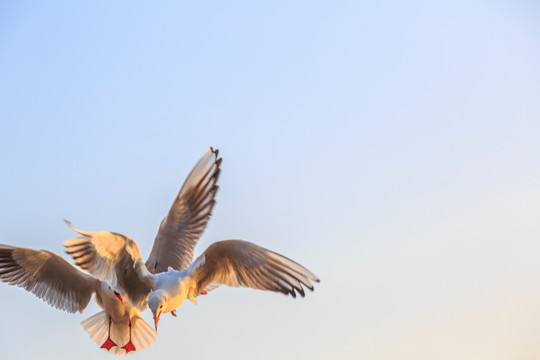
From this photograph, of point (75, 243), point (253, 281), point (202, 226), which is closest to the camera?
point (75, 243)

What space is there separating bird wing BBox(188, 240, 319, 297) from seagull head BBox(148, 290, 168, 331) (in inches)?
15.8

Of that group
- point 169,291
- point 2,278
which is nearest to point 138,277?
point 169,291

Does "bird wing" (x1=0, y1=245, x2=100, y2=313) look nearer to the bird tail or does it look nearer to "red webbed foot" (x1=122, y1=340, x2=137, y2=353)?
the bird tail

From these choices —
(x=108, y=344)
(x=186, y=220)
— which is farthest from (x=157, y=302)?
(x=108, y=344)

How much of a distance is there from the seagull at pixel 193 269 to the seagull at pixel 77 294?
161 centimetres

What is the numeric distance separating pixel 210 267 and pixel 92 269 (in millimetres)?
1121

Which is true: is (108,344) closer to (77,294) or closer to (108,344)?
(108,344)

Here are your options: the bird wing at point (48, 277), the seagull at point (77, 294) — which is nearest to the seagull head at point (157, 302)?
the seagull at point (77, 294)

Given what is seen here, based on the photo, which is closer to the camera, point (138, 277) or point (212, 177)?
point (138, 277)

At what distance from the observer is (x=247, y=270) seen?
305 inches

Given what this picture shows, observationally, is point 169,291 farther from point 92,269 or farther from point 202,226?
point 202,226

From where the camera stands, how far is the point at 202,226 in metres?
9.42

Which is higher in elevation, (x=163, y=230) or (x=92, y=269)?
(x=163, y=230)

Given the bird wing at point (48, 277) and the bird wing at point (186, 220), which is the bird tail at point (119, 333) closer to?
the bird wing at point (48, 277)
